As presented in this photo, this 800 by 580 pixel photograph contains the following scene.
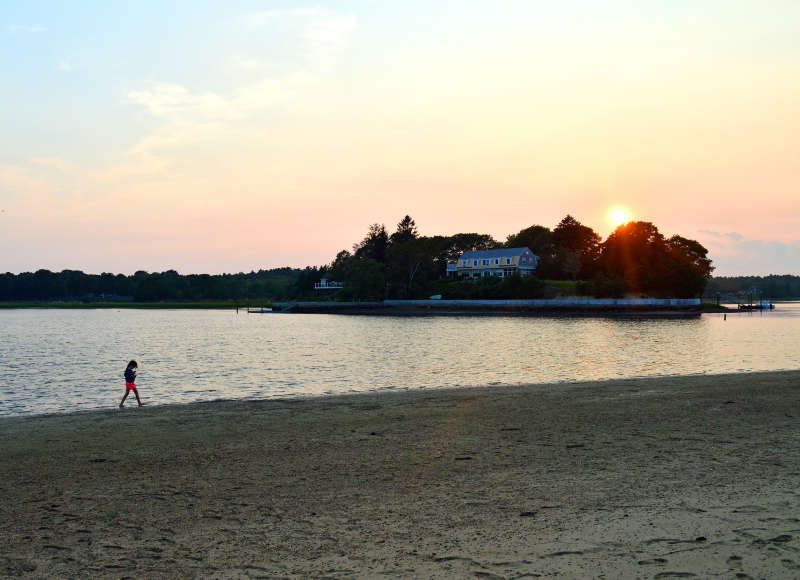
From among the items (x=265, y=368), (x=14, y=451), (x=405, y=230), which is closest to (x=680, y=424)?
(x=14, y=451)

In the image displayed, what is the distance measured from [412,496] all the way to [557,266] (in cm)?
14578

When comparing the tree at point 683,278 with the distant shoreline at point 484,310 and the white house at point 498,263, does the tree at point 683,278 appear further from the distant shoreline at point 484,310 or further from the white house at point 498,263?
the white house at point 498,263

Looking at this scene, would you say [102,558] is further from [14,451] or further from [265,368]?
[265,368]

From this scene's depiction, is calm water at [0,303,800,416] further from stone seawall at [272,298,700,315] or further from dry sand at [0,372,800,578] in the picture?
stone seawall at [272,298,700,315]

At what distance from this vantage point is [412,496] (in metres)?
9.21

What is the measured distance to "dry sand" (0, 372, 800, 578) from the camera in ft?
22.3

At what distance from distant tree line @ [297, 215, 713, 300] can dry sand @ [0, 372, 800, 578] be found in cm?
12293

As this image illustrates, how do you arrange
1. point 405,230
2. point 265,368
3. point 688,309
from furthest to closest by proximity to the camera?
point 405,230 < point 688,309 < point 265,368

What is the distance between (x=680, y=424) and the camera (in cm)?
1466

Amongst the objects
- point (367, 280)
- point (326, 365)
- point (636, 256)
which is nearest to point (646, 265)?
point (636, 256)

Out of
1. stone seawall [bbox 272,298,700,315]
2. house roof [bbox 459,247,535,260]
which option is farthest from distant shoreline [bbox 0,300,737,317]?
house roof [bbox 459,247,535,260]

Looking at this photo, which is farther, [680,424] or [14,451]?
[680,424]

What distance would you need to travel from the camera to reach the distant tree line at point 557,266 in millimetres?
132000

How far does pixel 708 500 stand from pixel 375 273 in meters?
154
